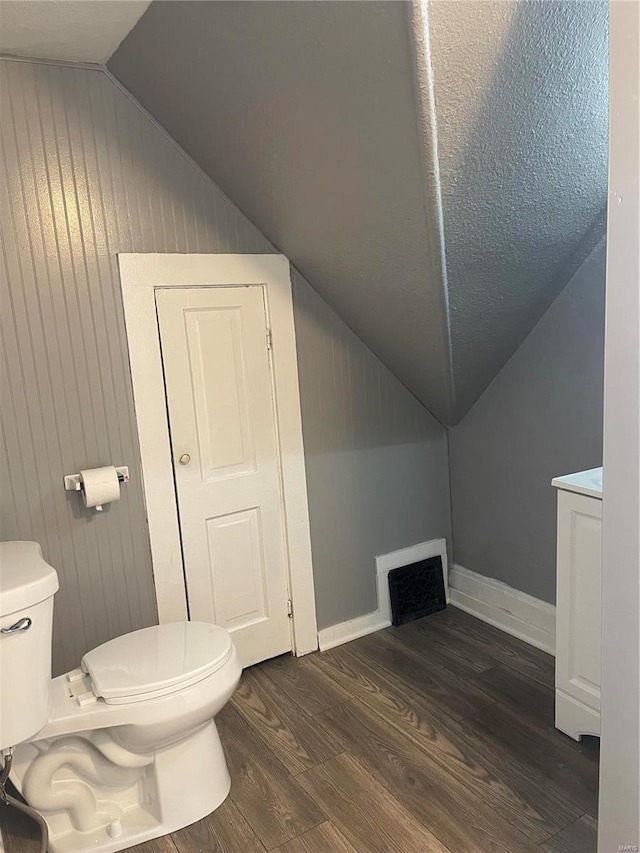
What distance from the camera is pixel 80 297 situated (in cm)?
205

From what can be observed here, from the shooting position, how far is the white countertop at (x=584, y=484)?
180 cm

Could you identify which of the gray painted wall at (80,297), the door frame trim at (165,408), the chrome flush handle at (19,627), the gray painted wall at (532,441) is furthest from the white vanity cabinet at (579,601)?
the chrome flush handle at (19,627)

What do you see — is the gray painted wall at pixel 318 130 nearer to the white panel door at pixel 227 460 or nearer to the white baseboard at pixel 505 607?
the white panel door at pixel 227 460

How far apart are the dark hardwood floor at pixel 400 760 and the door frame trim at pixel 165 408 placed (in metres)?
0.37

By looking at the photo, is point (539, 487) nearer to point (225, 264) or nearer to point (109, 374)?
point (225, 264)

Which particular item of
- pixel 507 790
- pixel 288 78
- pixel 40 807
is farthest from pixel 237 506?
pixel 288 78

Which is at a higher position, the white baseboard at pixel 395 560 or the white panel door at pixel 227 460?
the white panel door at pixel 227 460

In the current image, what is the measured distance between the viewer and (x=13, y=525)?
2016 mm

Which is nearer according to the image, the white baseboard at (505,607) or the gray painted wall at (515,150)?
the gray painted wall at (515,150)

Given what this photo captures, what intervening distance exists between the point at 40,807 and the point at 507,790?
4.22 ft

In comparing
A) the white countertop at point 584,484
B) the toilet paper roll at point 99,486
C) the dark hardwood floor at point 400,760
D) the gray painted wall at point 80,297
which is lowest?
the dark hardwood floor at point 400,760

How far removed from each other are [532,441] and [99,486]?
1606 mm

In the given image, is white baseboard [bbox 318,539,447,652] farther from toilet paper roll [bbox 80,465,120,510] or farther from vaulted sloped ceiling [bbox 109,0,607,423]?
toilet paper roll [bbox 80,465,120,510]

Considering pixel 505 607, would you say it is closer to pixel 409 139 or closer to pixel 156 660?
pixel 156 660
